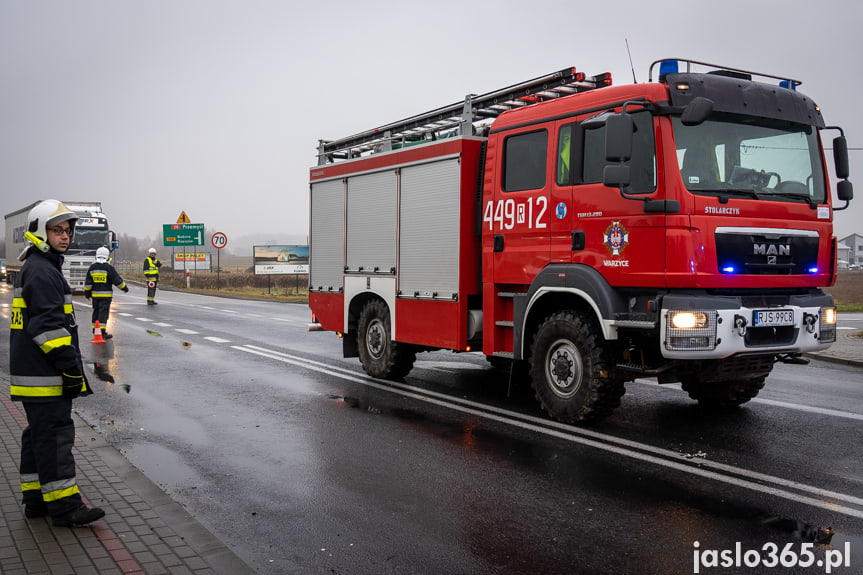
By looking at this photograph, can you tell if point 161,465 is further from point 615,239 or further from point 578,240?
point 615,239

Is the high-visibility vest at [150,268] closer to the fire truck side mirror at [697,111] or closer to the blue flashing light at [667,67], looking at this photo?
the blue flashing light at [667,67]

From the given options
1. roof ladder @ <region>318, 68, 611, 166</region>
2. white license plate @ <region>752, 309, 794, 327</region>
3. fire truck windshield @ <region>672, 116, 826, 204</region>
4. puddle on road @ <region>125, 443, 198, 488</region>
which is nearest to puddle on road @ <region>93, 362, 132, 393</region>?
puddle on road @ <region>125, 443, 198, 488</region>

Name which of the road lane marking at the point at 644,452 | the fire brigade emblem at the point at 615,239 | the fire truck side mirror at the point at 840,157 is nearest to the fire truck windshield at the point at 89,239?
the road lane marking at the point at 644,452

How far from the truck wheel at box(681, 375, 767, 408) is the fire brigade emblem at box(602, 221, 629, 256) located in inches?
77.2

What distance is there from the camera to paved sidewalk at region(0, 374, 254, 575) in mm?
3963

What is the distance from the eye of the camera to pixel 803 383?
10.2 metres

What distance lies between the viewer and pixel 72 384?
466 cm

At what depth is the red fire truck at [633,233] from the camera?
6.55 m

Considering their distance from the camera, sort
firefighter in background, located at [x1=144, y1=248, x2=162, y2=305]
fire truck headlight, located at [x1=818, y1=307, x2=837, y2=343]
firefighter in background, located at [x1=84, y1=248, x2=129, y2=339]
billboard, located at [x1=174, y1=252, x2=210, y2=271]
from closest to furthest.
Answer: fire truck headlight, located at [x1=818, y1=307, x2=837, y2=343] < firefighter in background, located at [x1=84, y1=248, x2=129, y2=339] < firefighter in background, located at [x1=144, y1=248, x2=162, y2=305] < billboard, located at [x1=174, y1=252, x2=210, y2=271]

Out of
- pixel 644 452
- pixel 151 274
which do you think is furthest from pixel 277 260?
pixel 644 452

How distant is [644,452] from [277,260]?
114 feet

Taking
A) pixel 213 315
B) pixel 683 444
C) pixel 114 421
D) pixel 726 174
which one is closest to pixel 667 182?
pixel 726 174

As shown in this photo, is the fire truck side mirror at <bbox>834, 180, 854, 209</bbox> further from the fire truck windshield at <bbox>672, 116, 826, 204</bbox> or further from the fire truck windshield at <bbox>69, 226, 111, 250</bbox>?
the fire truck windshield at <bbox>69, 226, 111, 250</bbox>

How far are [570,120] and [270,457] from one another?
4177mm
